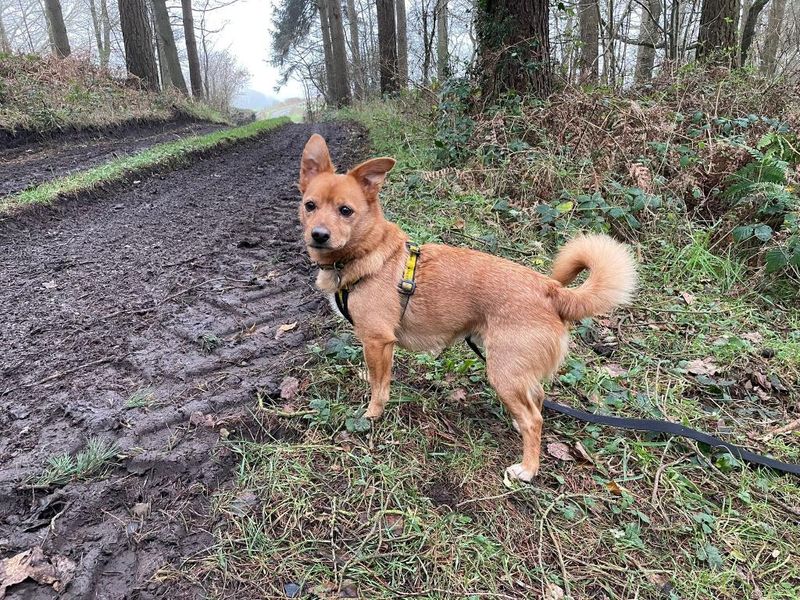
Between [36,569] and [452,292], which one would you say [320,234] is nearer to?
[452,292]

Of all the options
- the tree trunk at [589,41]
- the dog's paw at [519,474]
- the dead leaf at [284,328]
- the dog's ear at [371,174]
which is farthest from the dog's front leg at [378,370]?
the tree trunk at [589,41]

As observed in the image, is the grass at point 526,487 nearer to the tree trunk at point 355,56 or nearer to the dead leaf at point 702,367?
the dead leaf at point 702,367

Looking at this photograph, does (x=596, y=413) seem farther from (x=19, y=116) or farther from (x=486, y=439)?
(x=19, y=116)

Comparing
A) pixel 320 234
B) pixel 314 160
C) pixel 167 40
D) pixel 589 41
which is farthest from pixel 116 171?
pixel 167 40

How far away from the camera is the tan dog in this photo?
108 inches

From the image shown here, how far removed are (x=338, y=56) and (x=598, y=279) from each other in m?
23.9

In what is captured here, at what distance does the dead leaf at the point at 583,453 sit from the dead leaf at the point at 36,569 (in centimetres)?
270

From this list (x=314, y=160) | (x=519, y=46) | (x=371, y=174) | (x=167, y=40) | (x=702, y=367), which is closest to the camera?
(x=371, y=174)

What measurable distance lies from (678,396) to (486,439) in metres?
1.51

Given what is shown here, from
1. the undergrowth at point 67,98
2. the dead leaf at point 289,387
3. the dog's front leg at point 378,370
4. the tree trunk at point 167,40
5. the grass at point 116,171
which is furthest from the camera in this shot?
the tree trunk at point 167,40

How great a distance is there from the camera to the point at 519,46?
6910 mm

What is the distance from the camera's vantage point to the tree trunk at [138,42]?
1634 centimetres

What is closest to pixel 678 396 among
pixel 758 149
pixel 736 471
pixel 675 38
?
pixel 736 471

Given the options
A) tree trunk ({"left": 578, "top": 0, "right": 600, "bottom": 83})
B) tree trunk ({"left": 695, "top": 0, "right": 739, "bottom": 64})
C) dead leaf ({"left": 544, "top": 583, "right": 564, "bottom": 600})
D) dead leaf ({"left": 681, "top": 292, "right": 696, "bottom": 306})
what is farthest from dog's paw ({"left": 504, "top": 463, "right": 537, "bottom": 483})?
tree trunk ({"left": 695, "top": 0, "right": 739, "bottom": 64})
